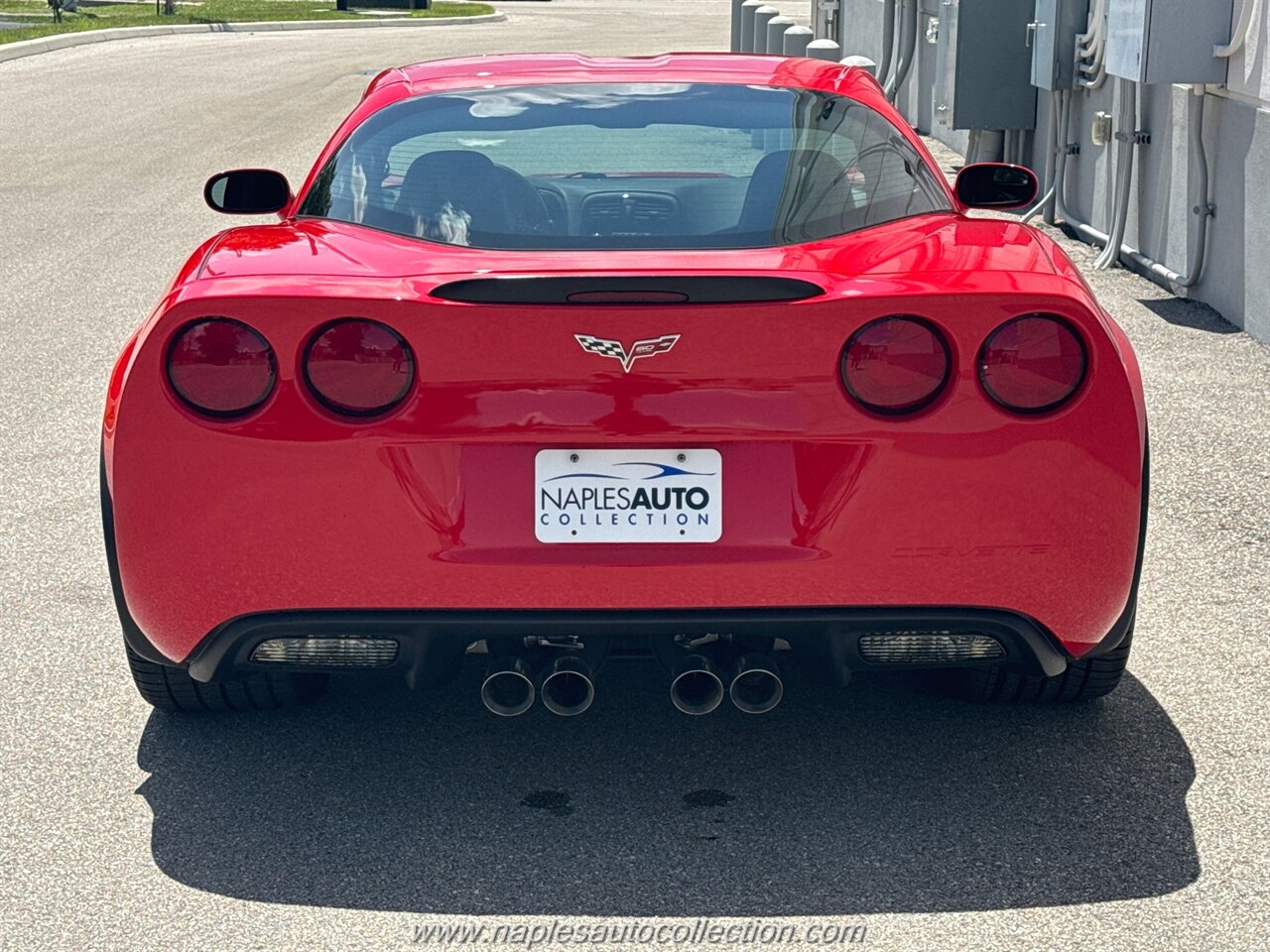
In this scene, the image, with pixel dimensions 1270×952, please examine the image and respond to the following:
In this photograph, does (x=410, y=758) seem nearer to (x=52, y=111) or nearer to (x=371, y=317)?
(x=371, y=317)

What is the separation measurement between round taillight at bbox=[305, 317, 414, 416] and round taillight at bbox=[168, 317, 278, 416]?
0.09 meters

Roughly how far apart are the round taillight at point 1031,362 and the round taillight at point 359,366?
1038mm

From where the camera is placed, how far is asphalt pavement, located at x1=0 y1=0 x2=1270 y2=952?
10.7 ft

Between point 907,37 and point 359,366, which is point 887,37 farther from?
point 359,366

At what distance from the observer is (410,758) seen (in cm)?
392

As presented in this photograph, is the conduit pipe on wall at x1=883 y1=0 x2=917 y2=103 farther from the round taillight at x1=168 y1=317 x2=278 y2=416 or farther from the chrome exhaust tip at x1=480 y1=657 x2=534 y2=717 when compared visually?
the round taillight at x1=168 y1=317 x2=278 y2=416

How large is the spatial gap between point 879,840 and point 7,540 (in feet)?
9.98

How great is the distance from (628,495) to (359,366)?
1.73 feet

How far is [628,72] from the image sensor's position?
4598mm

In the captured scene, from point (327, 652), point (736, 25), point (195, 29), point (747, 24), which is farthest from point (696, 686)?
point (195, 29)

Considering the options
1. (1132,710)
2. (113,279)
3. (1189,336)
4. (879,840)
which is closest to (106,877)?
(879,840)

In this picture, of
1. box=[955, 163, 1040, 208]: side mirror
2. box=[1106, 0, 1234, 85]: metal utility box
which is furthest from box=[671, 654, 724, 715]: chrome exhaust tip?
box=[1106, 0, 1234, 85]: metal utility box

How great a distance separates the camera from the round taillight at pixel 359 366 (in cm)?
335

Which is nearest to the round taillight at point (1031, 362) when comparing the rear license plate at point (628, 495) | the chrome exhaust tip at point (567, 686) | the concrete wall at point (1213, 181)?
the rear license plate at point (628, 495)
